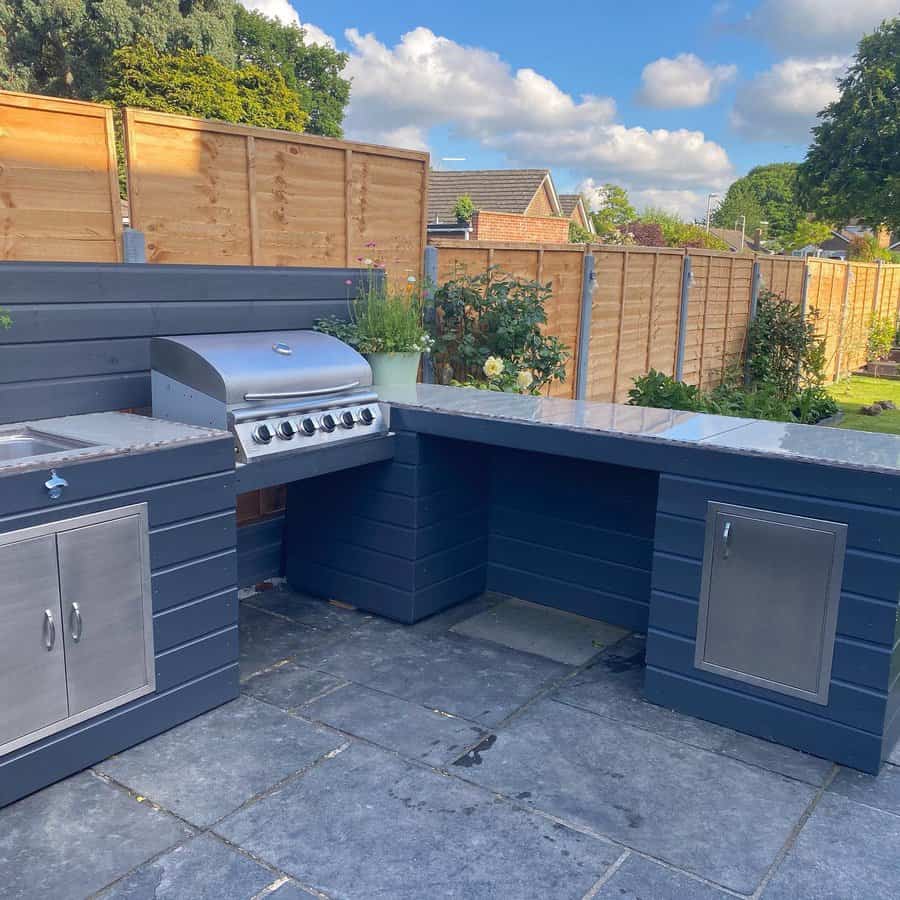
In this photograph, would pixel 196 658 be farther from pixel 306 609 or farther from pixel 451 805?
pixel 306 609

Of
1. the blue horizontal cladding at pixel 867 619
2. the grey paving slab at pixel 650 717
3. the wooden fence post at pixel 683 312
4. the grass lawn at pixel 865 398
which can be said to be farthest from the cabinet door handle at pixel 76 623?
the wooden fence post at pixel 683 312

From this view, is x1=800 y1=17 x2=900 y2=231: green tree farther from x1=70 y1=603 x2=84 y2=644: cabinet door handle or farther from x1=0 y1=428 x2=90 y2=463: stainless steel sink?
x1=70 y1=603 x2=84 y2=644: cabinet door handle

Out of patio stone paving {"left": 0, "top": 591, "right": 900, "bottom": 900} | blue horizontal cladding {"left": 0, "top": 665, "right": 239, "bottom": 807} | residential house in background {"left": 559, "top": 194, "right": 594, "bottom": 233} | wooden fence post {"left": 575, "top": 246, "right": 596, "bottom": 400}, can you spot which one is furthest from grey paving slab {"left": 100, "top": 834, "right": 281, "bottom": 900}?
residential house in background {"left": 559, "top": 194, "right": 594, "bottom": 233}

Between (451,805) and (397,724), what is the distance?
59 centimetres

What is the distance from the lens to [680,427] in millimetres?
3729

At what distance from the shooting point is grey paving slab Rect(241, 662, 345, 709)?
11.9 feet

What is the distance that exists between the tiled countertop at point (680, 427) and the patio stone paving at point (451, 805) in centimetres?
113

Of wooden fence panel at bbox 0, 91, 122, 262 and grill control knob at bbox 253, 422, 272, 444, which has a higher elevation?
wooden fence panel at bbox 0, 91, 122, 262

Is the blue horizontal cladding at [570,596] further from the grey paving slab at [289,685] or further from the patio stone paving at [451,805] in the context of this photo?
the grey paving slab at [289,685]

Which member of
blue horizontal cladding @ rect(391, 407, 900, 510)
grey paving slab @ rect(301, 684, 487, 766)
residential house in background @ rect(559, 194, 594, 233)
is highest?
residential house in background @ rect(559, 194, 594, 233)

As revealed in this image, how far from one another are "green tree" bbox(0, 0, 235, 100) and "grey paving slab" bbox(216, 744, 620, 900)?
1007 inches

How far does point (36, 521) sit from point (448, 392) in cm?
250

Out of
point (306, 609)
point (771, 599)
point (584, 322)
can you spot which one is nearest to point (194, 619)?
point (306, 609)

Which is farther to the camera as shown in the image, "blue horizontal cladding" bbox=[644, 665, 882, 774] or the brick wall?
the brick wall
